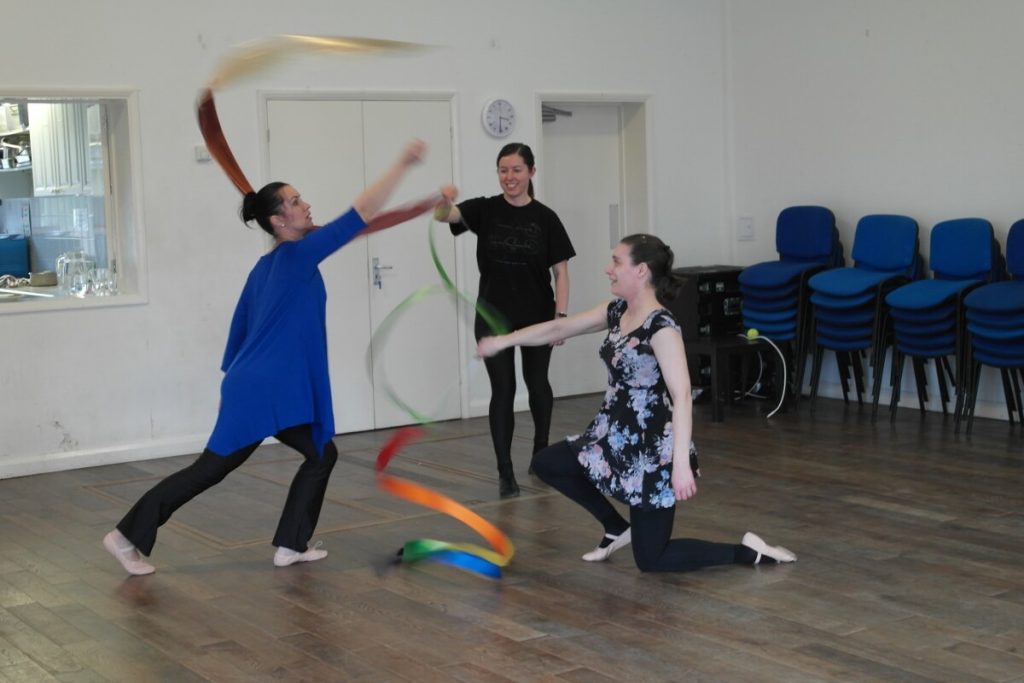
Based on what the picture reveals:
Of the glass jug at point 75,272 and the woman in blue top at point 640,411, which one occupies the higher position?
the glass jug at point 75,272

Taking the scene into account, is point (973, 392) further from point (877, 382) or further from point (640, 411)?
point (640, 411)

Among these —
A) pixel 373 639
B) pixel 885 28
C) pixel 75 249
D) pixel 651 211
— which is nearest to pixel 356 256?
pixel 75 249

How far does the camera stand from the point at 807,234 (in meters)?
9.05

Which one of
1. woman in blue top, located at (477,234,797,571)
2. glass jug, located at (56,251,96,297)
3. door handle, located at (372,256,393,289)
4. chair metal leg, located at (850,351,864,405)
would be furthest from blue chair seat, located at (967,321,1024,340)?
glass jug, located at (56,251,96,297)

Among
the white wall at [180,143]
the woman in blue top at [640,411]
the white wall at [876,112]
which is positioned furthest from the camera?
the white wall at [876,112]

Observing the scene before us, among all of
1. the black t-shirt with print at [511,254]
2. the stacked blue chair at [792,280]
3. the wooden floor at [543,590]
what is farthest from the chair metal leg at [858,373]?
the black t-shirt with print at [511,254]

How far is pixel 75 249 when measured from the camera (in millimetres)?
8227

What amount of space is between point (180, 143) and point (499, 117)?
2343 mm

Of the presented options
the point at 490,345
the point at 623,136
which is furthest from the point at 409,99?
the point at 490,345

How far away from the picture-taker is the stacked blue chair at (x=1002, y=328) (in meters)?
7.31

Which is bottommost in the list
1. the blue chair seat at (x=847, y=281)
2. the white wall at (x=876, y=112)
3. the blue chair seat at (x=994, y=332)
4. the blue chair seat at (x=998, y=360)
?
the blue chair seat at (x=998, y=360)

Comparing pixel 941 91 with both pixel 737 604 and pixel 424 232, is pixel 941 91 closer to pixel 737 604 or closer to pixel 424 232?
pixel 424 232

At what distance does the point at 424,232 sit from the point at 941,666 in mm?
5643

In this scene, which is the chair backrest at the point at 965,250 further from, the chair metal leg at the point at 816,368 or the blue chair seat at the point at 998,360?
the chair metal leg at the point at 816,368
